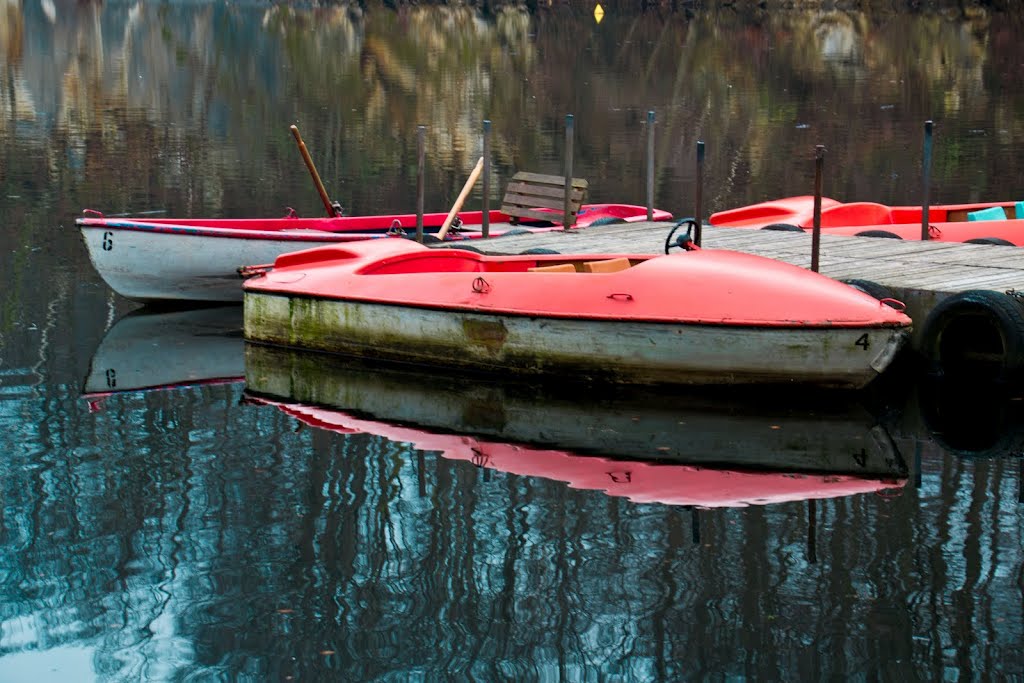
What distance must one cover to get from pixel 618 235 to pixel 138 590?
995 centimetres

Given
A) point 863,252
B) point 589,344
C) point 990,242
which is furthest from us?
point 990,242

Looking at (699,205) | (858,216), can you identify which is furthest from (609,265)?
(858,216)

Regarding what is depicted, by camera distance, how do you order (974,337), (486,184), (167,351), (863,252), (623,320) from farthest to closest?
(486,184)
(863,252)
(167,351)
(974,337)
(623,320)

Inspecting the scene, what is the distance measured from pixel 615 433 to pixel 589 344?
A: 4.05 feet

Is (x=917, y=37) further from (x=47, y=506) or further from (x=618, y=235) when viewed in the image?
(x=47, y=506)

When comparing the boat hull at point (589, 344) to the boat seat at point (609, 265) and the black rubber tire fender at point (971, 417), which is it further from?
the boat seat at point (609, 265)

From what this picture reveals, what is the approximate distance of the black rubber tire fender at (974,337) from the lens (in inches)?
462

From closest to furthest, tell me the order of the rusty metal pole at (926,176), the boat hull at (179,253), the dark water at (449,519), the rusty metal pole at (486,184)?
the dark water at (449,519) → the rusty metal pole at (926,176) → the boat hull at (179,253) → the rusty metal pole at (486,184)

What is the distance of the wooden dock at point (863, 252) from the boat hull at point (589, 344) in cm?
143

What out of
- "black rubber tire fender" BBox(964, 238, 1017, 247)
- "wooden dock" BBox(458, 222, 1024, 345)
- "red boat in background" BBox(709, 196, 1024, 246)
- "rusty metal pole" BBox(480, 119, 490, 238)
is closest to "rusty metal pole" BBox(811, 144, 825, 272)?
"wooden dock" BBox(458, 222, 1024, 345)

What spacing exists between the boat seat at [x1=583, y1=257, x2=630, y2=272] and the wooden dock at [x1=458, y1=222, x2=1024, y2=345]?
178 centimetres

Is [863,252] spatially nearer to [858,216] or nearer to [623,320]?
[858,216]

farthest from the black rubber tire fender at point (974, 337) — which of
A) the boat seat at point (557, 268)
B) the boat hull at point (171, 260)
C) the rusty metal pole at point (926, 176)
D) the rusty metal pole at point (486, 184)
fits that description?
the boat hull at point (171, 260)

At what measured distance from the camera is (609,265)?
13.3 meters
